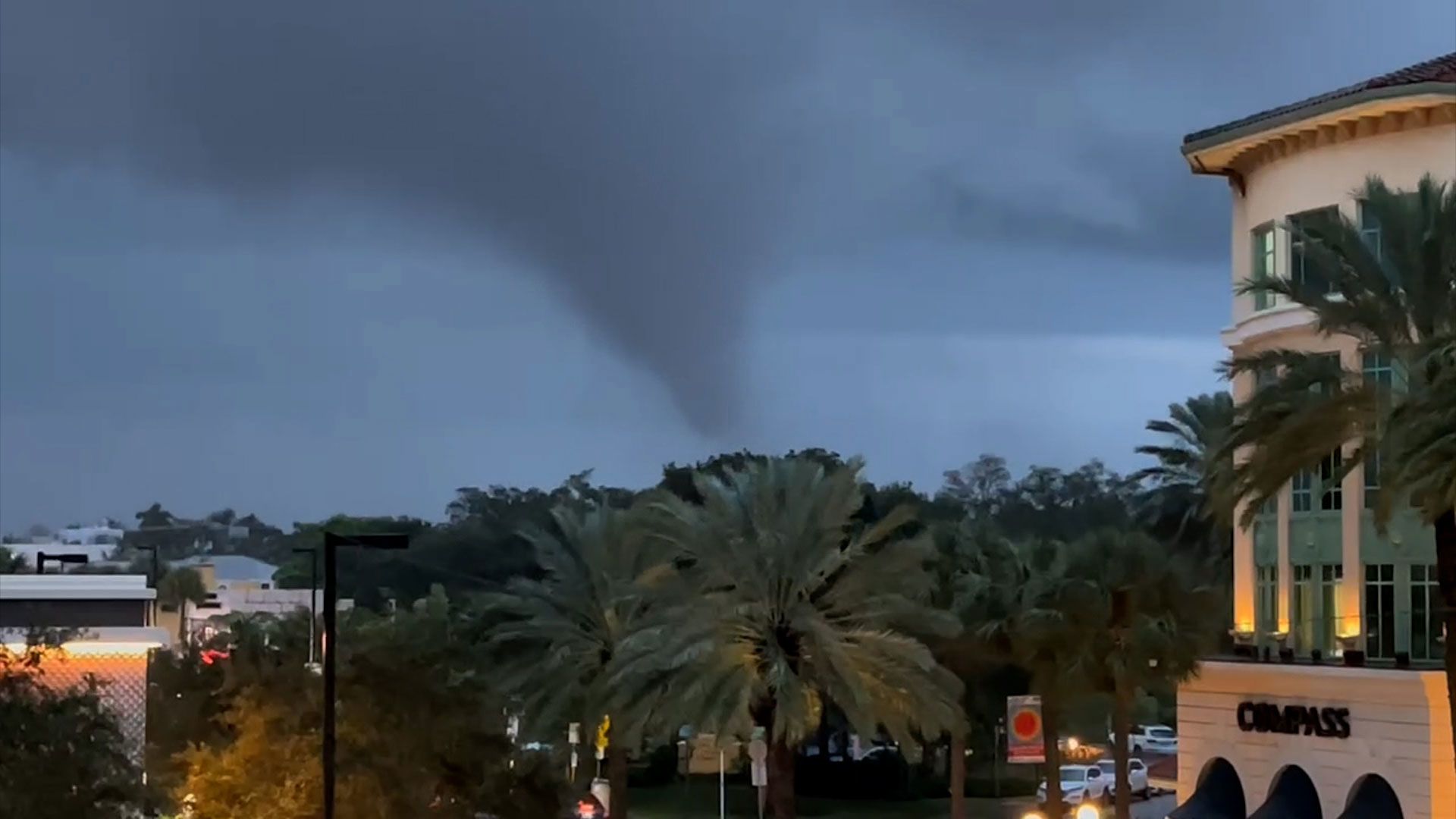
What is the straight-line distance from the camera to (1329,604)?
43812 mm

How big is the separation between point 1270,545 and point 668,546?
14302 millimetres

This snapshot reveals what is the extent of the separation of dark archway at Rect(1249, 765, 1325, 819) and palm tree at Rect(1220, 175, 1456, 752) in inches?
447

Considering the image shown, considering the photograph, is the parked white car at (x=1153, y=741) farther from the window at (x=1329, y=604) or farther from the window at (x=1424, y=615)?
the window at (x=1424, y=615)

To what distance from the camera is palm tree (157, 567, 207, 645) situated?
8794 centimetres

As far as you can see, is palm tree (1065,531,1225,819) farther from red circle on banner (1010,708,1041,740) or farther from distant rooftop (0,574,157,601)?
distant rooftop (0,574,157,601)

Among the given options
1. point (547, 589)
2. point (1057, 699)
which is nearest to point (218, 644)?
point (547, 589)

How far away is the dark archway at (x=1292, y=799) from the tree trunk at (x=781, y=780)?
9859 millimetres

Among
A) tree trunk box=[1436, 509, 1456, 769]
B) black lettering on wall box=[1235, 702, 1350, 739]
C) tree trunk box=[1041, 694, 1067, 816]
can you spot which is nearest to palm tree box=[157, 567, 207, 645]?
tree trunk box=[1041, 694, 1067, 816]

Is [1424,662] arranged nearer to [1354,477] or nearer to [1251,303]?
[1354,477]

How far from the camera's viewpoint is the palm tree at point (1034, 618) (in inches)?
1732

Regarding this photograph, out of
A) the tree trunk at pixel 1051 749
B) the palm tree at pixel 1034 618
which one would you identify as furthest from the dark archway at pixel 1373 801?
the tree trunk at pixel 1051 749

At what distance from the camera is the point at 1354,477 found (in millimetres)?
42500

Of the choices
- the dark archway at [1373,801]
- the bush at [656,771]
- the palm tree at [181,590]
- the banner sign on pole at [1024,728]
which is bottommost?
the bush at [656,771]

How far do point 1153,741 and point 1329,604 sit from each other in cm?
5282
